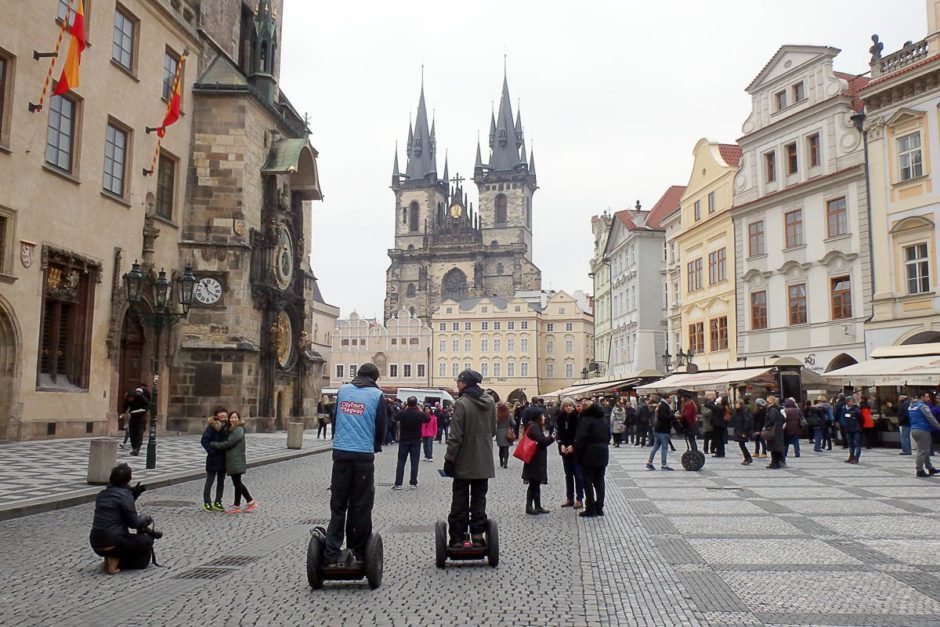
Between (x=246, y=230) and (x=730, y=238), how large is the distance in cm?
2169

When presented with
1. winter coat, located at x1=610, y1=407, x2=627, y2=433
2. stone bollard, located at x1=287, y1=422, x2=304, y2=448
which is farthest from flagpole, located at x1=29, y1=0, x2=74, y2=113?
winter coat, located at x1=610, y1=407, x2=627, y2=433

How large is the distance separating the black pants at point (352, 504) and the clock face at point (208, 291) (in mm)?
21854

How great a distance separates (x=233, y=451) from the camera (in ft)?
35.6

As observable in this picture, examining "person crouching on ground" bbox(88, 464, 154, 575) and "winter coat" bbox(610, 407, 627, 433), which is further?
"winter coat" bbox(610, 407, 627, 433)

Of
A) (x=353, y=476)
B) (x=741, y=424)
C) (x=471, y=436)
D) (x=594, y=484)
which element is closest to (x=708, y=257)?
(x=741, y=424)

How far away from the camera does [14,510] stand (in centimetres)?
971

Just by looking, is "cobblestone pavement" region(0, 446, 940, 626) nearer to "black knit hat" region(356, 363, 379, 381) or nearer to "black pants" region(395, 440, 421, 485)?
"black knit hat" region(356, 363, 379, 381)

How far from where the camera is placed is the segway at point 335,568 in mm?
6348

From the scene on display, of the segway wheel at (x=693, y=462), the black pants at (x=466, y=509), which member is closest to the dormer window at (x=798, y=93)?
the segway wheel at (x=693, y=462)

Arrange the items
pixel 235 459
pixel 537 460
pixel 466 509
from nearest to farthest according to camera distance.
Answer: pixel 466 509, pixel 537 460, pixel 235 459

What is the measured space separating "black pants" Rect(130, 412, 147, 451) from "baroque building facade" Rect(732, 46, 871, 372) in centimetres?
2395

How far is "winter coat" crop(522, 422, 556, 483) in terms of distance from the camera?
35.2 feet

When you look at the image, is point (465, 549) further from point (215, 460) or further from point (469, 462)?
point (215, 460)

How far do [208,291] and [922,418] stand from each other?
820 inches
